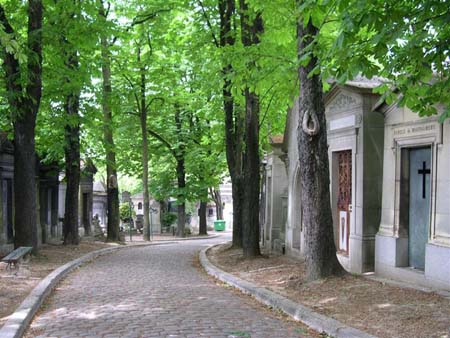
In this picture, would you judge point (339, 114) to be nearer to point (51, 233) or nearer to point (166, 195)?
point (51, 233)

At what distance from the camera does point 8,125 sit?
18.2 meters

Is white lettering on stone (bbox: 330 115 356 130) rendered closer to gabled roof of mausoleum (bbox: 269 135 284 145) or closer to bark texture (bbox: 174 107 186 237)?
gabled roof of mausoleum (bbox: 269 135 284 145)

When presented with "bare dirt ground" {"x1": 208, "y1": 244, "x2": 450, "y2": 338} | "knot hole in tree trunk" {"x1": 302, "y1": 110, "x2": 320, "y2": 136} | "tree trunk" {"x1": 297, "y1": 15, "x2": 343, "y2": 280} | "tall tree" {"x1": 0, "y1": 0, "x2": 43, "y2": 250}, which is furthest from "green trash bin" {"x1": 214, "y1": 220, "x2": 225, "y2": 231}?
"knot hole in tree trunk" {"x1": 302, "y1": 110, "x2": 320, "y2": 136}

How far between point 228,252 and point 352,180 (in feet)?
22.8

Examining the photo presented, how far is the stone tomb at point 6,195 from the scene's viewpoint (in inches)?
717

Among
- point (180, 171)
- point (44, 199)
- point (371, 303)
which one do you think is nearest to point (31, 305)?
point (371, 303)

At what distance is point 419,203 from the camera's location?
10.8 meters

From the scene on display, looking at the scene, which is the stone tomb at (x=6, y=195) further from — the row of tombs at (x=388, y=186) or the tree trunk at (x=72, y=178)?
the row of tombs at (x=388, y=186)

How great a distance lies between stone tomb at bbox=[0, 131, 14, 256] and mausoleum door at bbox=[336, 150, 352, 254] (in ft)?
34.7

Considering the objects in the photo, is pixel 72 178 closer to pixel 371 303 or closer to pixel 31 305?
pixel 31 305

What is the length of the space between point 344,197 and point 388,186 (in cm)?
228

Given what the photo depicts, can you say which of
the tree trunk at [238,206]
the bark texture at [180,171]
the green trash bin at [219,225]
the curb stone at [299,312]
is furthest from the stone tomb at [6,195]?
the green trash bin at [219,225]

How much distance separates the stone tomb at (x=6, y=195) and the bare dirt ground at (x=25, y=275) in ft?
5.50

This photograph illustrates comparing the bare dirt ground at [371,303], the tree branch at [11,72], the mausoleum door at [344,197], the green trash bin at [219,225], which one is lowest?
the green trash bin at [219,225]
